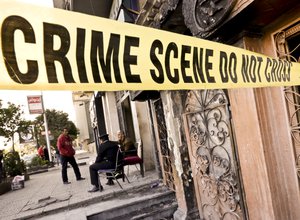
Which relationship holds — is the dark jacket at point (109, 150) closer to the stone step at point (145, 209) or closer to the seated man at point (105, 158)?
the seated man at point (105, 158)

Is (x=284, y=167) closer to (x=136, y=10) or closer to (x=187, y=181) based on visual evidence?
(x=187, y=181)

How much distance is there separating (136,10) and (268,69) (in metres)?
6.99

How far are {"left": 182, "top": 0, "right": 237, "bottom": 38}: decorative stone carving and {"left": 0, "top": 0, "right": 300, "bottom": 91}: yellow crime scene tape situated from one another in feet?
3.57

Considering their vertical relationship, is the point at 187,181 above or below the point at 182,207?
above

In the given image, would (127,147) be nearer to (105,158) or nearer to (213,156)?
Result: (105,158)

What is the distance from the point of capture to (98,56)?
141 cm

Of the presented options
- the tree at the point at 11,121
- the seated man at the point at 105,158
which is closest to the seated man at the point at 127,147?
the seated man at the point at 105,158

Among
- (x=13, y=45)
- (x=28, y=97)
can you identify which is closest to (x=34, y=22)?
(x=13, y=45)

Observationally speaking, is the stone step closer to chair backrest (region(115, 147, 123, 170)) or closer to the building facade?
chair backrest (region(115, 147, 123, 170))

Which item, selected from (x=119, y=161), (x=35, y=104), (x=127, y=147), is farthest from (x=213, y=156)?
(x=35, y=104)

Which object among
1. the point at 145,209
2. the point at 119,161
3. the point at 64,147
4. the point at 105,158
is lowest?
the point at 145,209

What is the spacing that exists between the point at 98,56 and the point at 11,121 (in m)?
18.6

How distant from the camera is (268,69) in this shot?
7.32ft

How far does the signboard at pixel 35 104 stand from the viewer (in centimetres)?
1893
